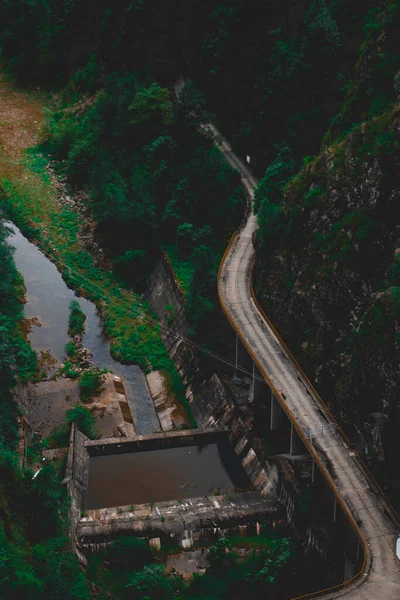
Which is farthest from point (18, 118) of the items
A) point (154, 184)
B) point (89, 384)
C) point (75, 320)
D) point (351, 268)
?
point (351, 268)

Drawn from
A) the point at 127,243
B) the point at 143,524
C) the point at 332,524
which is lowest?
the point at 332,524

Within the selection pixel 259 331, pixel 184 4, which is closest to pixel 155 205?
pixel 259 331

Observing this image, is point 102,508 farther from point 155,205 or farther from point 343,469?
point 155,205

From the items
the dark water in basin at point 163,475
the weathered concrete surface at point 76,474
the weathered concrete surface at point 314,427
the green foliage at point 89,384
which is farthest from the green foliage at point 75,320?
the dark water in basin at point 163,475

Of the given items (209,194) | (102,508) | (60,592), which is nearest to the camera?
(60,592)

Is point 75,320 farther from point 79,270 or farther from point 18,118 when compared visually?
point 18,118
